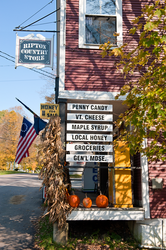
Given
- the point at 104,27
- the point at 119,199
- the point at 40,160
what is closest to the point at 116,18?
the point at 104,27

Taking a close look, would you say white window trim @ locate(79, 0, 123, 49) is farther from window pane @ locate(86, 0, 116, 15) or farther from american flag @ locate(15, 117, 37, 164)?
american flag @ locate(15, 117, 37, 164)

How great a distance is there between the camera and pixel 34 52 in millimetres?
6895

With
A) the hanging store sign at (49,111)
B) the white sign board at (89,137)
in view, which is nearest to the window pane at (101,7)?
the hanging store sign at (49,111)

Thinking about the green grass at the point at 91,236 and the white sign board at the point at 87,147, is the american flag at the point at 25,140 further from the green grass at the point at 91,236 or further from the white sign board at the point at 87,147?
the white sign board at the point at 87,147

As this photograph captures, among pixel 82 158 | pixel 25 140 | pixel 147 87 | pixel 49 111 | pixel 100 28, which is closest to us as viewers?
pixel 147 87

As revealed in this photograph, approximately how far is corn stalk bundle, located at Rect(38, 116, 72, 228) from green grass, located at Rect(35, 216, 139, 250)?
0.63m

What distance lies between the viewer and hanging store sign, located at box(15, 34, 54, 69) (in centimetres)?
685

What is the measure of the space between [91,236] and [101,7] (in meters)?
6.94

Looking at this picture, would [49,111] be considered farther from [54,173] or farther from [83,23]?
[83,23]

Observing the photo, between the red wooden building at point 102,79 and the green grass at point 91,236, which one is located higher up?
the red wooden building at point 102,79

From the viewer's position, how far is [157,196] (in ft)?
20.6

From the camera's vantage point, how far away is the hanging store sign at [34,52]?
6.85 meters

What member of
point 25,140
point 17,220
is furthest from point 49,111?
point 17,220

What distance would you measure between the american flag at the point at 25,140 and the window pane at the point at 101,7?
4763mm
